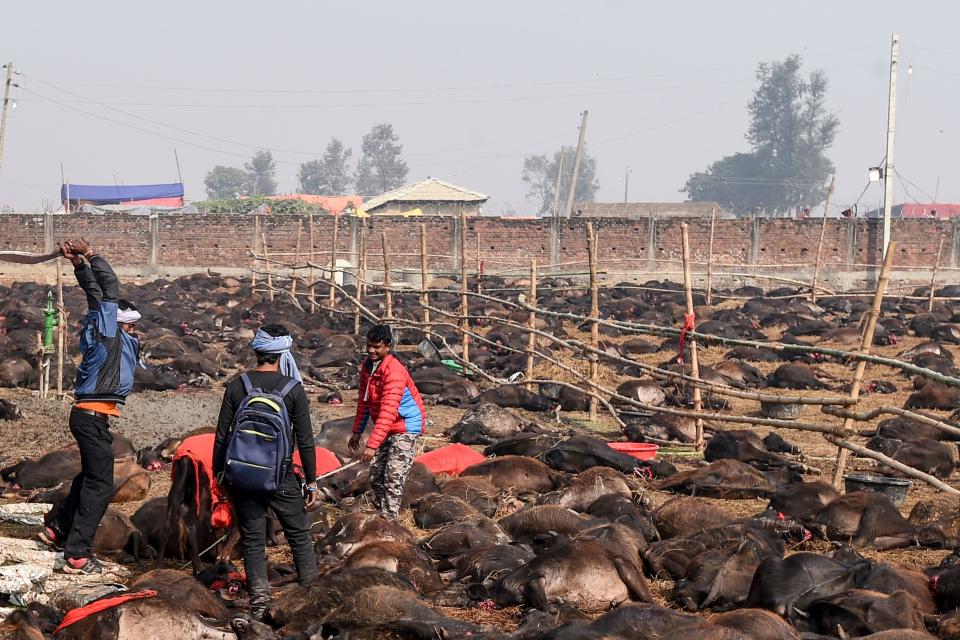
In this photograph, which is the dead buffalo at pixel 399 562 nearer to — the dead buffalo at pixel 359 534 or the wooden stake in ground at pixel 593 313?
the dead buffalo at pixel 359 534

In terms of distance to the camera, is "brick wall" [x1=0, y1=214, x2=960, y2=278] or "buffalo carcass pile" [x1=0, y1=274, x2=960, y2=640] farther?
"brick wall" [x1=0, y1=214, x2=960, y2=278]

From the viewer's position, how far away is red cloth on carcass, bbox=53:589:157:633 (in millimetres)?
4812

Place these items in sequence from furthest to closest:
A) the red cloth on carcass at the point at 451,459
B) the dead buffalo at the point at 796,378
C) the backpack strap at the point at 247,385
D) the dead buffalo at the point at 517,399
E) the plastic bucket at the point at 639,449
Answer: the dead buffalo at the point at 796,378 → the dead buffalo at the point at 517,399 → the plastic bucket at the point at 639,449 → the red cloth on carcass at the point at 451,459 → the backpack strap at the point at 247,385

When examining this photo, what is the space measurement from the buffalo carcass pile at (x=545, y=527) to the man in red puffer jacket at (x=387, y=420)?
1.12 feet

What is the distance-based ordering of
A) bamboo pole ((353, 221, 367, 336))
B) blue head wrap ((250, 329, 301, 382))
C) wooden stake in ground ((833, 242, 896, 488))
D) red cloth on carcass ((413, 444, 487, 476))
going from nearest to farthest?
1. blue head wrap ((250, 329, 301, 382))
2. wooden stake in ground ((833, 242, 896, 488))
3. red cloth on carcass ((413, 444, 487, 476))
4. bamboo pole ((353, 221, 367, 336))

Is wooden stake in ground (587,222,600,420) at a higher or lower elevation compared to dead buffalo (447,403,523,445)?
higher

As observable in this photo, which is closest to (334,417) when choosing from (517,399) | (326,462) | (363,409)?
(517,399)

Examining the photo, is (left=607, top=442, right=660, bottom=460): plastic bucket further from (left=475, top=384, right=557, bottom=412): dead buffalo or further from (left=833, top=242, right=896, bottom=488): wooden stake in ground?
(left=475, top=384, right=557, bottom=412): dead buffalo

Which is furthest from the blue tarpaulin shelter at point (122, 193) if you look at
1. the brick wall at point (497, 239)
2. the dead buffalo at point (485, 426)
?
the dead buffalo at point (485, 426)

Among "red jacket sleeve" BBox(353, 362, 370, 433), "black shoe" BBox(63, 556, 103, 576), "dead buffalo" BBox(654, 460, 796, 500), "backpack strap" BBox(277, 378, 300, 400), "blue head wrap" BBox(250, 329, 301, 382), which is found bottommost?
"dead buffalo" BBox(654, 460, 796, 500)

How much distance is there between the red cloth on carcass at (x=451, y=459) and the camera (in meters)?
9.09

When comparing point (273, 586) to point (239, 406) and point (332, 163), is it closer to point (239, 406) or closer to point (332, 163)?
point (239, 406)

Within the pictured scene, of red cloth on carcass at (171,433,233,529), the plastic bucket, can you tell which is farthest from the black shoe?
the plastic bucket

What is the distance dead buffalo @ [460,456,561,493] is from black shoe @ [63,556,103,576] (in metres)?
3.12
